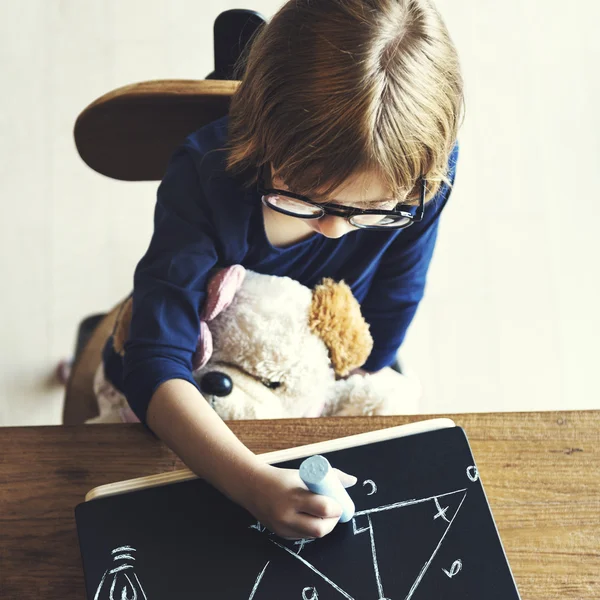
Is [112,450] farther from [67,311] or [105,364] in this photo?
[67,311]

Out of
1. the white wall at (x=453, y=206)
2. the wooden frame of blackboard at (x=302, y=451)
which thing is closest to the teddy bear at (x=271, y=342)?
the wooden frame of blackboard at (x=302, y=451)

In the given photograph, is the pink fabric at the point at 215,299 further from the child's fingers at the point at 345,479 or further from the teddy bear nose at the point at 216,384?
the child's fingers at the point at 345,479

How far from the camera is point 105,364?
0.97 m

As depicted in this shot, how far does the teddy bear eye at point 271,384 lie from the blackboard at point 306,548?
0.53 feet

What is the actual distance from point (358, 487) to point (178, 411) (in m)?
0.19

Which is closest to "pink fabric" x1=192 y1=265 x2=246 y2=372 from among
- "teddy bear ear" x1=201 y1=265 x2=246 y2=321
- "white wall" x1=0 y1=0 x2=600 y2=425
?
"teddy bear ear" x1=201 y1=265 x2=246 y2=321

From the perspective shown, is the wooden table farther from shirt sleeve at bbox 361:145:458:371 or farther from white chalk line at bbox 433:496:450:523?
shirt sleeve at bbox 361:145:458:371

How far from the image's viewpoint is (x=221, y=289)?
2.56 feet

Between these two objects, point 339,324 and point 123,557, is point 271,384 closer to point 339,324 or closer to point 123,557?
point 339,324

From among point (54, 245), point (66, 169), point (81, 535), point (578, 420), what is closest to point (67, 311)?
point (54, 245)

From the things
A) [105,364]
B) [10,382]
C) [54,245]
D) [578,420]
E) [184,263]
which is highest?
[184,263]

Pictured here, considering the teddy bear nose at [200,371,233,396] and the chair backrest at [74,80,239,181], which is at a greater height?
the chair backrest at [74,80,239,181]

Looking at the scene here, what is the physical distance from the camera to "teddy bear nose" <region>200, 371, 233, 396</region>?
0.80m

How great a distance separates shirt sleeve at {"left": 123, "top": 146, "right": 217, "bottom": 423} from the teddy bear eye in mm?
95
